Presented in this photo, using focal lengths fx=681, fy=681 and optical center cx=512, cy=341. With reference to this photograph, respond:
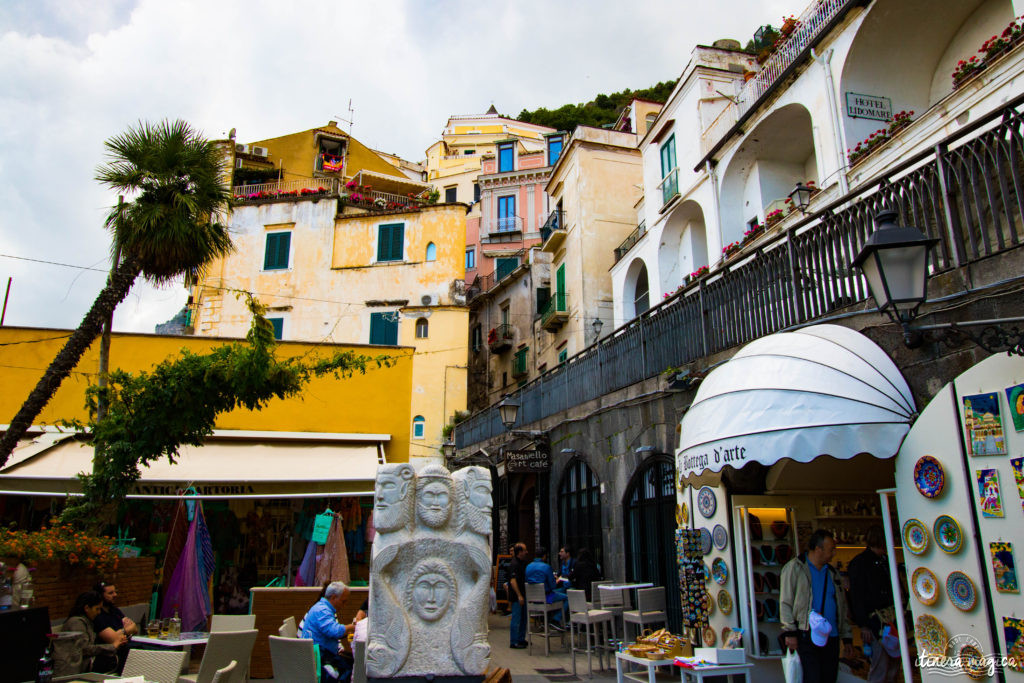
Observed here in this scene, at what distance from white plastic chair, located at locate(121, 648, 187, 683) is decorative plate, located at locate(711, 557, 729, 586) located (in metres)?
5.49

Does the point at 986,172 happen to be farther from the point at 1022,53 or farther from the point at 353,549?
the point at 353,549

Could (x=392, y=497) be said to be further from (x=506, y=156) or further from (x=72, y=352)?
(x=506, y=156)

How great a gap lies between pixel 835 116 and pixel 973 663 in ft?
40.4

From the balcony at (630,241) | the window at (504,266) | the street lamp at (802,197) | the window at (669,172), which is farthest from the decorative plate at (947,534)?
the window at (504,266)

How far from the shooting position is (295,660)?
601 centimetres

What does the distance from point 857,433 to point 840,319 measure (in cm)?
176


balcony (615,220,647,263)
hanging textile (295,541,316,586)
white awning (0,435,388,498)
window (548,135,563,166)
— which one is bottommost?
hanging textile (295,541,316,586)

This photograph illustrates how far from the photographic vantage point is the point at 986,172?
553 cm

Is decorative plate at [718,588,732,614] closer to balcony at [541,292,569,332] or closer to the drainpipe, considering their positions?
the drainpipe

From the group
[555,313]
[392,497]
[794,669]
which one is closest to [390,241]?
[555,313]

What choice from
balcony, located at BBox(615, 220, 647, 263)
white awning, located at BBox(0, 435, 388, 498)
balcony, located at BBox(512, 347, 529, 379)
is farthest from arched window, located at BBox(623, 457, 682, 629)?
balcony, located at BBox(512, 347, 529, 379)

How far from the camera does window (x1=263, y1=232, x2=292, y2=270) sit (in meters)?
27.5

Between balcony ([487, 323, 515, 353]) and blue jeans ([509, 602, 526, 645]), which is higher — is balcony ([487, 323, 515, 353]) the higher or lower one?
the higher one

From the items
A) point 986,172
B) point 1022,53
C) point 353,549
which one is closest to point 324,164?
point 353,549
